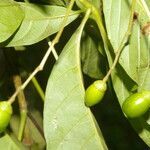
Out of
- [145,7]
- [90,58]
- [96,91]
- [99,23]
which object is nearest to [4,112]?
[96,91]

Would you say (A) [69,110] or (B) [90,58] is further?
(B) [90,58]

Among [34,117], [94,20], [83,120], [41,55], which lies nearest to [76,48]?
[94,20]

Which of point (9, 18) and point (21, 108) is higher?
point (9, 18)

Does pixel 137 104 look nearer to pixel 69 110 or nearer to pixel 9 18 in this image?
pixel 69 110

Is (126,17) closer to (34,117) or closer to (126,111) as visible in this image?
(126,111)

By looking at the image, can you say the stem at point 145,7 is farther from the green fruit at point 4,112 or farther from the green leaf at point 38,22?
the green fruit at point 4,112

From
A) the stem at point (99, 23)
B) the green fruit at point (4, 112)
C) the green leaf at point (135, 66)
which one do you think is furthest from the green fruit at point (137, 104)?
the green fruit at point (4, 112)
